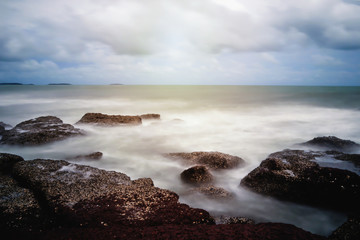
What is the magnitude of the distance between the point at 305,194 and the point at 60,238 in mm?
4478

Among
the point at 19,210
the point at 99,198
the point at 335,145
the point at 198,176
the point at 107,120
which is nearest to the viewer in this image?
the point at 19,210

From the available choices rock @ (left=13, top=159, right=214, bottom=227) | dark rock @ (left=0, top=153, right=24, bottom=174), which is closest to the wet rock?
rock @ (left=13, top=159, right=214, bottom=227)

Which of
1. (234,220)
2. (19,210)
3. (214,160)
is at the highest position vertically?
(19,210)

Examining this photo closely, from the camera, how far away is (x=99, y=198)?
383 cm

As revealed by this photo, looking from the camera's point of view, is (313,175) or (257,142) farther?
(257,142)

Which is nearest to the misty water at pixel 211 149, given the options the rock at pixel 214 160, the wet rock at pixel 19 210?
the rock at pixel 214 160

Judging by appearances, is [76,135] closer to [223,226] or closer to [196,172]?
[196,172]

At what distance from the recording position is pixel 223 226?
2.95m

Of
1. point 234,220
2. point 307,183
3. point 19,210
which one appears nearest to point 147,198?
point 234,220

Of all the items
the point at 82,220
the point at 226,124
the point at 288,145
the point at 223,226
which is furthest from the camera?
the point at 226,124

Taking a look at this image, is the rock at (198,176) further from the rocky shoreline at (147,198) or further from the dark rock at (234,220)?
the dark rock at (234,220)

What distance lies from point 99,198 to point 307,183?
4.05 m

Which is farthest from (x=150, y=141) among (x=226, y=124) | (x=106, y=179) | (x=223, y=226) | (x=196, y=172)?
(x=223, y=226)

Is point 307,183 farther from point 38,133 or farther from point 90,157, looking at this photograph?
point 38,133
